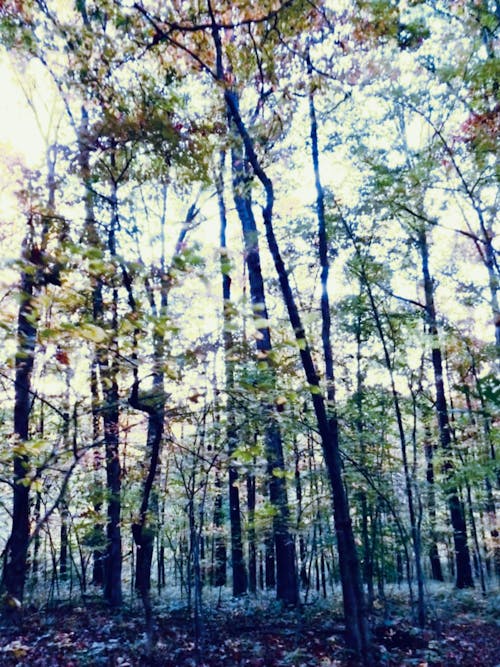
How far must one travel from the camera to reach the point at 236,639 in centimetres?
705

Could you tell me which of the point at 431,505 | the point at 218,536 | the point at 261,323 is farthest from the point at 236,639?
the point at 431,505

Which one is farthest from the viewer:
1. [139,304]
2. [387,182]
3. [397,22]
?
[387,182]

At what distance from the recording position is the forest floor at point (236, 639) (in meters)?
5.98

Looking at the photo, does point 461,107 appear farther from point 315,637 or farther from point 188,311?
point 315,637

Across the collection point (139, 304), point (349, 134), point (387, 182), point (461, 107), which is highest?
point (349, 134)

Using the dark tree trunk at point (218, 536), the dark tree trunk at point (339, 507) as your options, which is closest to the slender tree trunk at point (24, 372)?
the dark tree trunk at point (339, 507)

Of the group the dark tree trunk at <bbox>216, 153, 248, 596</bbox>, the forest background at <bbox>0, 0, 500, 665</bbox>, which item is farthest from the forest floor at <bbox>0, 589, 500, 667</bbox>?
the dark tree trunk at <bbox>216, 153, 248, 596</bbox>

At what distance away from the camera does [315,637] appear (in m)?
7.15

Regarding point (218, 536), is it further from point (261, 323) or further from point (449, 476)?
point (261, 323)

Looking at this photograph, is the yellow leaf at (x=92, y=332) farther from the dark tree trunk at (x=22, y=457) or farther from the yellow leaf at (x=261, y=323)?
the yellow leaf at (x=261, y=323)

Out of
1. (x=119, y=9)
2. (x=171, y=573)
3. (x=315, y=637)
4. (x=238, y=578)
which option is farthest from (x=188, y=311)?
(x=171, y=573)

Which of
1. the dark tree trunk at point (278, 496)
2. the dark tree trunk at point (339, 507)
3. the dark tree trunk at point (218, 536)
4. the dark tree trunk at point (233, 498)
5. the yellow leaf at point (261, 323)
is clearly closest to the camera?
the yellow leaf at point (261, 323)

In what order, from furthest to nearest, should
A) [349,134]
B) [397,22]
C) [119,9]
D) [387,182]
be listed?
[349,134]
[387,182]
[397,22]
[119,9]

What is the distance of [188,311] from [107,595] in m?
9.64
